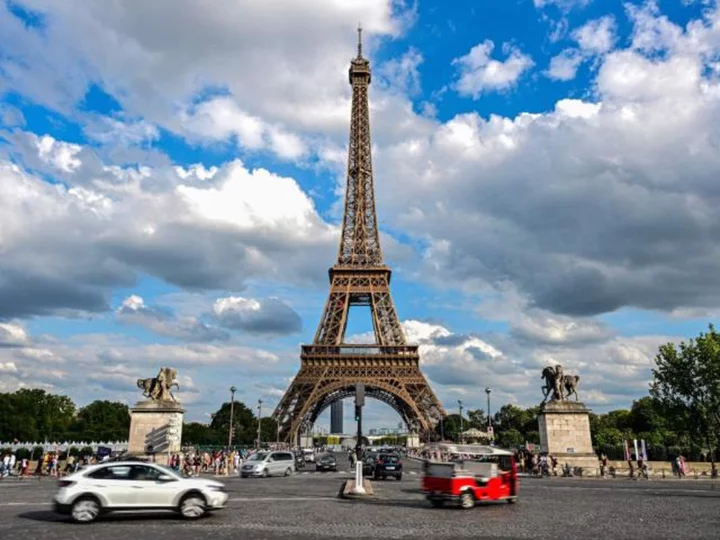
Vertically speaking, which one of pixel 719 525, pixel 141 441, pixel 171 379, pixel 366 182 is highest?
pixel 366 182

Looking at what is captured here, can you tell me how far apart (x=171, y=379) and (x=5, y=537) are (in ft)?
74.9

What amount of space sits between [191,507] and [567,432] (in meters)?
24.8

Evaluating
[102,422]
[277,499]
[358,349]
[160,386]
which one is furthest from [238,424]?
[277,499]

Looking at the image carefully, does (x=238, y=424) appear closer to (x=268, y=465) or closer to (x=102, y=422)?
(x=102, y=422)

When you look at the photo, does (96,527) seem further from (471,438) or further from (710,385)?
(471,438)

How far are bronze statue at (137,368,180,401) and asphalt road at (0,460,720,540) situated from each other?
37.8ft

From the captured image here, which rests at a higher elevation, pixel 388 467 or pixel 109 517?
pixel 388 467

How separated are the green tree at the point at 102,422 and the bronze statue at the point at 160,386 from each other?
290 ft

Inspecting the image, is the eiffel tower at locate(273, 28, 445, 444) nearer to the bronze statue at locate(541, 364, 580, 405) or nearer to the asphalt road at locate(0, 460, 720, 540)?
the bronze statue at locate(541, 364, 580, 405)

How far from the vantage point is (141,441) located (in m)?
33.2

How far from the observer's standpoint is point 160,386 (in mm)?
34500

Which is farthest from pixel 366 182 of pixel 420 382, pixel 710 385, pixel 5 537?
pixel 5 537

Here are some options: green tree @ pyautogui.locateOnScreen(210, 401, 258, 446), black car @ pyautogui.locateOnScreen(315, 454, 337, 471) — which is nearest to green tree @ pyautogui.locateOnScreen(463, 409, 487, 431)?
green tree @ pyautogui.locateOnScreen(210, 401, 258, 446)

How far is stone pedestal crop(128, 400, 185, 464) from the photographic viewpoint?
32.8 m
